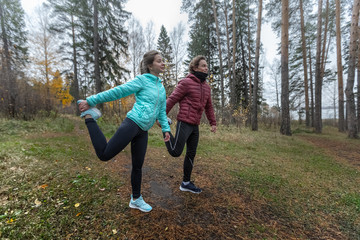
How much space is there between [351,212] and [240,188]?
1.48m

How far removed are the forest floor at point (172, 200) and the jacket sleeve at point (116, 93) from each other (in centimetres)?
138

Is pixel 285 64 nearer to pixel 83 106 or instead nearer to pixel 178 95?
pixel 178 95

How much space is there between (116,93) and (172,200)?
173 cm

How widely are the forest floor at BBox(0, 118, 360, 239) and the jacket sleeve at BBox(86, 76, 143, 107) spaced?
138 centimetres

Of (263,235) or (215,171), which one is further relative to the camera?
(215,171)

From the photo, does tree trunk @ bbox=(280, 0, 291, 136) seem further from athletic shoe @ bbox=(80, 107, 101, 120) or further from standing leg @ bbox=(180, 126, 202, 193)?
athletic shoe @ bbox=(80, 107, 101, 120)

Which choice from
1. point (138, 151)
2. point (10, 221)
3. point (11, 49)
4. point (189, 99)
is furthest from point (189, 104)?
point (11, 49)

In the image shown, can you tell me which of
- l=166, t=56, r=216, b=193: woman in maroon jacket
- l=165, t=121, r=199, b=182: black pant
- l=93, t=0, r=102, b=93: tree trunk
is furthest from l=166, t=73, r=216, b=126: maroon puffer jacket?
l=93, t=0, r=102, b=93: tree trunk

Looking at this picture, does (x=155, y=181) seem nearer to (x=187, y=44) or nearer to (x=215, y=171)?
(x=215, y=171)

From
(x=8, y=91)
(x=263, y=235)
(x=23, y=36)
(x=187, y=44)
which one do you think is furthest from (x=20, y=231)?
(x=23, y=36)

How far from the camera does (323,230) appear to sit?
1.92m

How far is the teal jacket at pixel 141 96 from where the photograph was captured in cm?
182

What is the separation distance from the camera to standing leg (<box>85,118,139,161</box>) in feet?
5.80

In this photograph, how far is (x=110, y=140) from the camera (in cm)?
178
